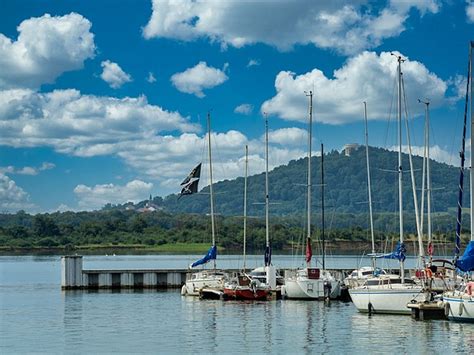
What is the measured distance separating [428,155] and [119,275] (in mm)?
29812

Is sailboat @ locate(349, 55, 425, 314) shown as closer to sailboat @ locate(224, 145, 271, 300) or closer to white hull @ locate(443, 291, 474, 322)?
white hull @ locate(443, 291, 474, 322)

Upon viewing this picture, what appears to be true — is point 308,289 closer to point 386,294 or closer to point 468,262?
point 386,294

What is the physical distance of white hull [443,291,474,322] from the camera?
163ft

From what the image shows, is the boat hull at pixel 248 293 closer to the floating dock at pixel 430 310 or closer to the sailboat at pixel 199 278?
the sailboat at pixel 199 278

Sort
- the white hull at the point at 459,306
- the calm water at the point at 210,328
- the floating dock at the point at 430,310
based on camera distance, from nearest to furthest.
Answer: the calm water at the point at 210,328 → the white hull at the point at 459,306 → the floating dock at the point at 430,310

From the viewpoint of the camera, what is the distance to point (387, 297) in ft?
185

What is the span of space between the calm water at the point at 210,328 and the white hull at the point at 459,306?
1.63 feet

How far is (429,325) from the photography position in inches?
2023

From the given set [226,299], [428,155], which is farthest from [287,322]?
[428,155]

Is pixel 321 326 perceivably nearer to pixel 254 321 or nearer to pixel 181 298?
pixel 254 321

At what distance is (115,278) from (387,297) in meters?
33.9

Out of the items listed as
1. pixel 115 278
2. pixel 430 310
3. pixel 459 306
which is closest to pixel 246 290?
pixel 115 278

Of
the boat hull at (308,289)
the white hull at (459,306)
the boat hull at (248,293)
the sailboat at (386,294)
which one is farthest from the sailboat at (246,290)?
the white hull at (459,306)

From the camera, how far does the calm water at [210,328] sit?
44.4 m
